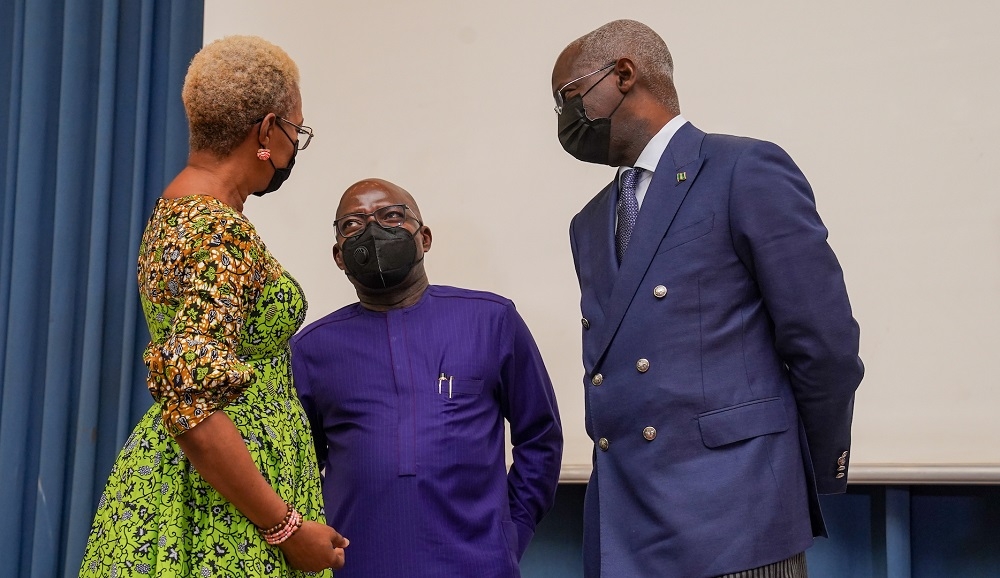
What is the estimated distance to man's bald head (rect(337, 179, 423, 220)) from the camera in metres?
2.34

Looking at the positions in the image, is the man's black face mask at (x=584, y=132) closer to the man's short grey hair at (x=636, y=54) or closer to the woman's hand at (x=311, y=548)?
the man's short grey hair at (x=636, y=54)

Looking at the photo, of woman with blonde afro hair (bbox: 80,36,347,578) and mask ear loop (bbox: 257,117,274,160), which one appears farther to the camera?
mask ear loop (bbox: 257,117,274,160)

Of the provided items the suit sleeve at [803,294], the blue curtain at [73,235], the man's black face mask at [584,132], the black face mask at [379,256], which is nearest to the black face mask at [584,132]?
the man's black face mask at [584,132]

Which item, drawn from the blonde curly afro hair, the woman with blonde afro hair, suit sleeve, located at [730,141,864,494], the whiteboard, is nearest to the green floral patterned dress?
the woman with blonde afro hair

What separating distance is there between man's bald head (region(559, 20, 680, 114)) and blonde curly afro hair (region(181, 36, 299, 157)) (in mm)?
616

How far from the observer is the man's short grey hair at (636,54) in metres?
1.97

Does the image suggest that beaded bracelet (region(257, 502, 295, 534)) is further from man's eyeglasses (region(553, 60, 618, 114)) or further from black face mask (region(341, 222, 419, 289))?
man's eyeglasses (region(553, 60, 618, 114))

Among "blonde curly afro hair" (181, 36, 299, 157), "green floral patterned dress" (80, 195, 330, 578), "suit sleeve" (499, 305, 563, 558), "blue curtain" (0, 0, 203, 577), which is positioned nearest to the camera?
"green floral patterned dress" (80, 195, 330, 578)

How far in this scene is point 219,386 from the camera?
5.15ft

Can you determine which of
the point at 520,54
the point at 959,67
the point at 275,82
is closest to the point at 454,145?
the point at 520,54

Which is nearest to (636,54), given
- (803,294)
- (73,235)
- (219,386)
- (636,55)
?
(636,55)

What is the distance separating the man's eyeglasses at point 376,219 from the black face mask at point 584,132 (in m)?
0.52

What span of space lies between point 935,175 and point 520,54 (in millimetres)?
1222

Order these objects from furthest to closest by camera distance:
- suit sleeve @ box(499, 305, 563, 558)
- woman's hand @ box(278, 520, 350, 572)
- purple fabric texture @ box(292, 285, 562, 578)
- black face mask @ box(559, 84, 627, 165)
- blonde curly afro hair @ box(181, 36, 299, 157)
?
suit sleeve @ box(499, 305, 563, 558)
purple fabric texture @ box(292, 285, 562, 578)
black face mask @ box(559, 84, 627, 165)
blonde curly afro hair @ box(181, 36, 299, 157)
woman's hand @ box(278, 520, 350, 572)
